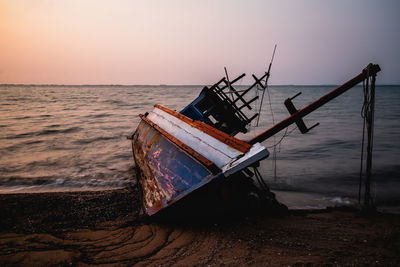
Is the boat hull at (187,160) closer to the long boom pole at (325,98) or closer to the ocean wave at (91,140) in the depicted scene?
the long boom pole at (325,98)

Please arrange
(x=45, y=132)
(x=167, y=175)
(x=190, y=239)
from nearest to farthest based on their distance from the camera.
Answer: (x=190, y=239) → (x=167, y=175) → (x=45, y=132)

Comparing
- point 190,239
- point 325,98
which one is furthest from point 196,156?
point 325,98

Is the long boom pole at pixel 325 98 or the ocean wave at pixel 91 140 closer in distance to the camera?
the long boom pole at pixel 325 98

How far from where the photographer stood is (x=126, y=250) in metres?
3.72

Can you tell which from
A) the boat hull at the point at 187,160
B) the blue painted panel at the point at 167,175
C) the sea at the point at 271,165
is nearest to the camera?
the boat hull at the point at 187,160

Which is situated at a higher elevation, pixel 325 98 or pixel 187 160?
pixel 325 98

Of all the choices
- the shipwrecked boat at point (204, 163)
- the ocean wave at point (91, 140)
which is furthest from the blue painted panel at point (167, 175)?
the ocean wave at point (91, 140)

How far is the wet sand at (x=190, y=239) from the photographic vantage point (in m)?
3.46

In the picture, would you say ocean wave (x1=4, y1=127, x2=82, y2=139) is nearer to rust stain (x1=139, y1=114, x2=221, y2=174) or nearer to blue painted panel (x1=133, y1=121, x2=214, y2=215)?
blue painted panel (x1=133, y1=121, x2=214, y2=215)

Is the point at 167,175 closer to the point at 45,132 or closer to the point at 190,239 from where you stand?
the point at 190,239

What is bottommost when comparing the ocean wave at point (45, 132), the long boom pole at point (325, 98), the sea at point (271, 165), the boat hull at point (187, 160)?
the sea at point (271, 165)

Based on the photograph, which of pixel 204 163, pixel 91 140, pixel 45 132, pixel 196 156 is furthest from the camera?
pixel 45 132

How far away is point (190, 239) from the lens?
401 centimetres

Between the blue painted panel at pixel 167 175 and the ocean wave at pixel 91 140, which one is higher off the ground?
the blue painted panel at pixel 167 175
